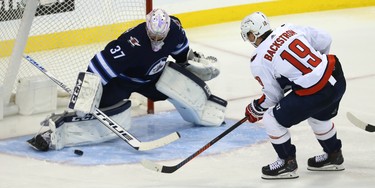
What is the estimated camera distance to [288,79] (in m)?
4.16

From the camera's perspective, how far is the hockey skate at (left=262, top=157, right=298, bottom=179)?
4.31m

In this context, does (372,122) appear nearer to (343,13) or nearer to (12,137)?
(12,137)

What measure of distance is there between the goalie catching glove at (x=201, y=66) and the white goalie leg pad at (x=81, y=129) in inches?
17.9

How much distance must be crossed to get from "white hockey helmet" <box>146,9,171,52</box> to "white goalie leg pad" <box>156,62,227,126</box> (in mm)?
306

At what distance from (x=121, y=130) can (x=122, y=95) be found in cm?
27

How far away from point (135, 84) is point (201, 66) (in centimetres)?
39

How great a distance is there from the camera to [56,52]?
594cm

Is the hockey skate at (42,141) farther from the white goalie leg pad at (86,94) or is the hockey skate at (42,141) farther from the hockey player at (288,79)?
the hockey player at (288,79)

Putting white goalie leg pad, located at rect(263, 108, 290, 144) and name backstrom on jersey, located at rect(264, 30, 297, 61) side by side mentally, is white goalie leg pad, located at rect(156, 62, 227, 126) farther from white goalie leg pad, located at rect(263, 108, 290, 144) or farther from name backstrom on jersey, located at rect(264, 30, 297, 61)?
name backstrom on jersey, located at rect(264, 30, 297, 61)

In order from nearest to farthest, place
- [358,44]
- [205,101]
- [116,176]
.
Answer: [116,176]
[205,101]
[358,44]

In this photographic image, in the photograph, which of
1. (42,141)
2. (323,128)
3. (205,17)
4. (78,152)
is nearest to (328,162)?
(323,128)

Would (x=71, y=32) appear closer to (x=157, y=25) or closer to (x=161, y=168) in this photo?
(x=157, y=25)

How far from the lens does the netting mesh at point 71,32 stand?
5641 millimetres

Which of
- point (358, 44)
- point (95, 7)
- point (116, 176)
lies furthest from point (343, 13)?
point (116, 176)
